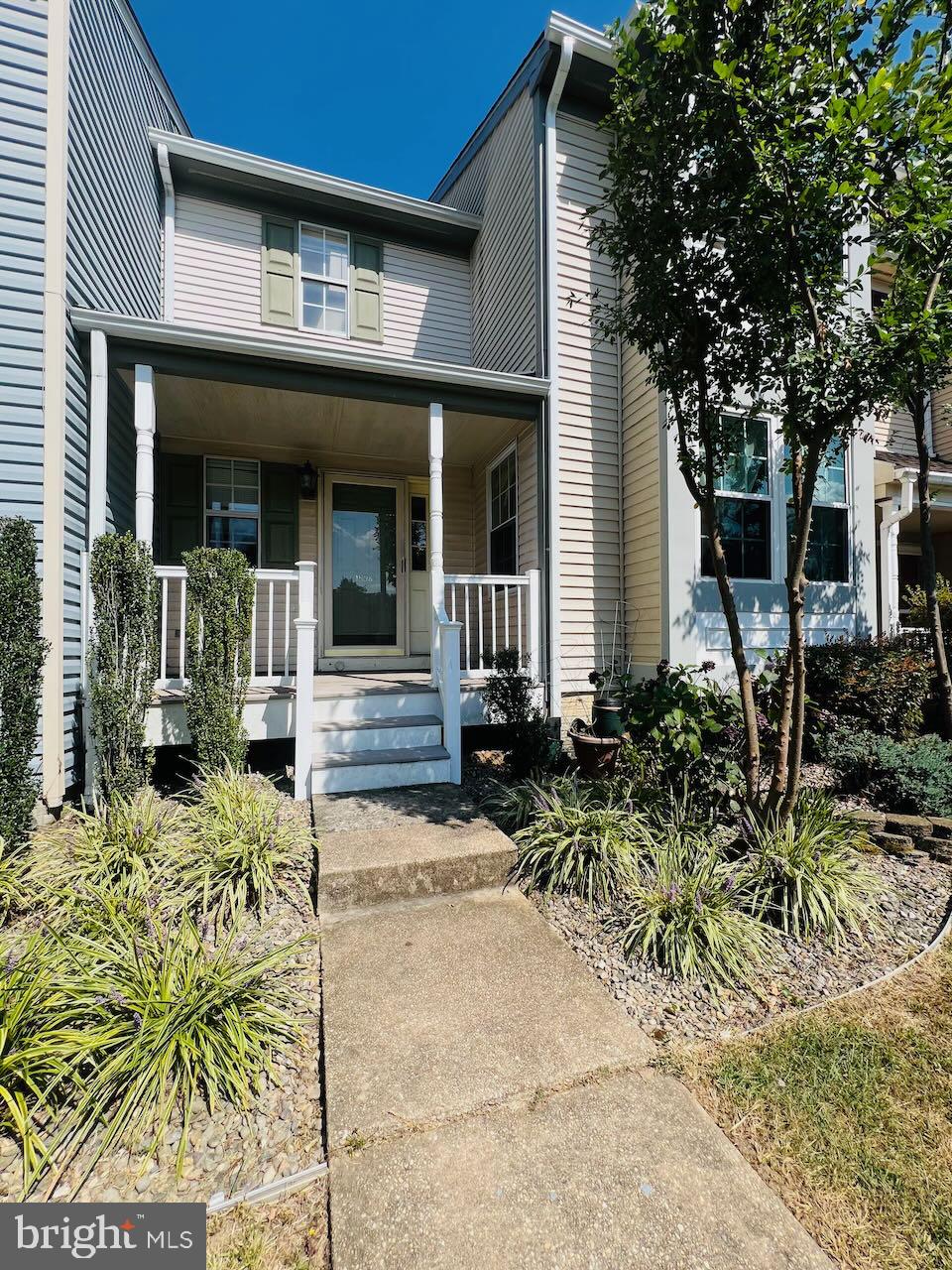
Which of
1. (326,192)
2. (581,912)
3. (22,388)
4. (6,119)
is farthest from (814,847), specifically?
(326,192)

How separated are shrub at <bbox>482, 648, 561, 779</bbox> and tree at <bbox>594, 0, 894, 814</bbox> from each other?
1738 mm

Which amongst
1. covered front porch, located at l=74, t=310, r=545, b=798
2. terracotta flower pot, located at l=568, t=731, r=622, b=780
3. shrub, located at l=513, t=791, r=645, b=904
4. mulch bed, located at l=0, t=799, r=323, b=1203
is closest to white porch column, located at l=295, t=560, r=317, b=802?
covered front porch, located at l=74, t=310, r=545, b=798

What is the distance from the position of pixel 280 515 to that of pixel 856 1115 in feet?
22.3

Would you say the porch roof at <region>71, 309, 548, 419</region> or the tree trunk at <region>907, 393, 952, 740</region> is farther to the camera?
the tree trunk at <region>907, 393, 952, 740</region>

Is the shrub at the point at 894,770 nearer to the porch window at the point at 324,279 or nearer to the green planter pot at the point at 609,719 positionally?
the green planter pot at the point at 609,719

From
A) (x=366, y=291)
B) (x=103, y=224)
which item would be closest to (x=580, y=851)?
(x=103, y=224)

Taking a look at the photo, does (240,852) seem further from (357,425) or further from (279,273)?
(279,273)

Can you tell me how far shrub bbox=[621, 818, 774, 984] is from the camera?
8.11 ft

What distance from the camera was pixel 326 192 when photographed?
680 cm

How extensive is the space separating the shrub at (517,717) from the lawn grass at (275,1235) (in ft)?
11.0

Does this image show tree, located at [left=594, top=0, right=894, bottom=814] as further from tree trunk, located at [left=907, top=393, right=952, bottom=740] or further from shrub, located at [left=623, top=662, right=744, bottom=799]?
tree trunk, located at [left=907, top=393, right=952, bottom=740]

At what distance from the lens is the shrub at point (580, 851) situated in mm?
3072

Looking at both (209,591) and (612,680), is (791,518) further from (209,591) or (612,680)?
(209,591)

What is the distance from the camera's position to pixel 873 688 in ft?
16.6
